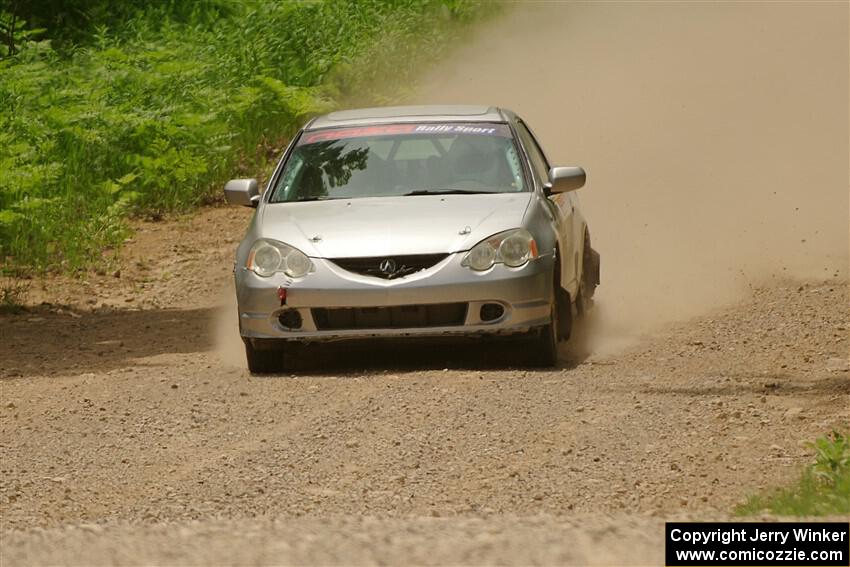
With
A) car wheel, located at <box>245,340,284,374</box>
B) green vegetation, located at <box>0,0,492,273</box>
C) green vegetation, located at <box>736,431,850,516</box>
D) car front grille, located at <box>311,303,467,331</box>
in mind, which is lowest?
green vegetation, located at <box>0,0,492,273</box>

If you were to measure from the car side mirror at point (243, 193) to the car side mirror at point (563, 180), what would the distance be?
190 cm

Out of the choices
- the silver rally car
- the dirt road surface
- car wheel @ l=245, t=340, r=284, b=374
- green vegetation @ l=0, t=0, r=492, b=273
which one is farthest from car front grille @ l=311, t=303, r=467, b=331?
green vegetation @ l=0, t=0, r=492, b=273

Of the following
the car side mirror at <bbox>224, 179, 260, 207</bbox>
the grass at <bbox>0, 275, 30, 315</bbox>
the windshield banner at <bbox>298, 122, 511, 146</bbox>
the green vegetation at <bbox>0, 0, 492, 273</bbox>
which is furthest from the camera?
the green vegetation at <bbox>0, 0, 492, 273</bbox>

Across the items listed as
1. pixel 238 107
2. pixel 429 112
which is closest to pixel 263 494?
pixel 429 112

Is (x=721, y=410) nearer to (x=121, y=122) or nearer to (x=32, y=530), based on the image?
(x=32, y=530)

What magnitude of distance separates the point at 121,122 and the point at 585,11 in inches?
513

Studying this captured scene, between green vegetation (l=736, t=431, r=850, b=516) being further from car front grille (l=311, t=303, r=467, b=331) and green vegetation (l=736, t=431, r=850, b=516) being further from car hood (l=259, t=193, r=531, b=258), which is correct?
car hood (l=259, t=193, r=531, b=258)

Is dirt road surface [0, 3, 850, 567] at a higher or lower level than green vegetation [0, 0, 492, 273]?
higher

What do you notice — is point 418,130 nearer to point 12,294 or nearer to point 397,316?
point 397,316

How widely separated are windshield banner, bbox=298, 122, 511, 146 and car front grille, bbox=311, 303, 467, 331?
170 centimetres

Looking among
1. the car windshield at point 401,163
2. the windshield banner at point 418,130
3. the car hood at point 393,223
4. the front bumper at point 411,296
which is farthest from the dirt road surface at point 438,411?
the windshield banner at point 418,130

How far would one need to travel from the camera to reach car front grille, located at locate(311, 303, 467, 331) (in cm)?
982

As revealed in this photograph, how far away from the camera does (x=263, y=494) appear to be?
275 inches

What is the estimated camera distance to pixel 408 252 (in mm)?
9773
